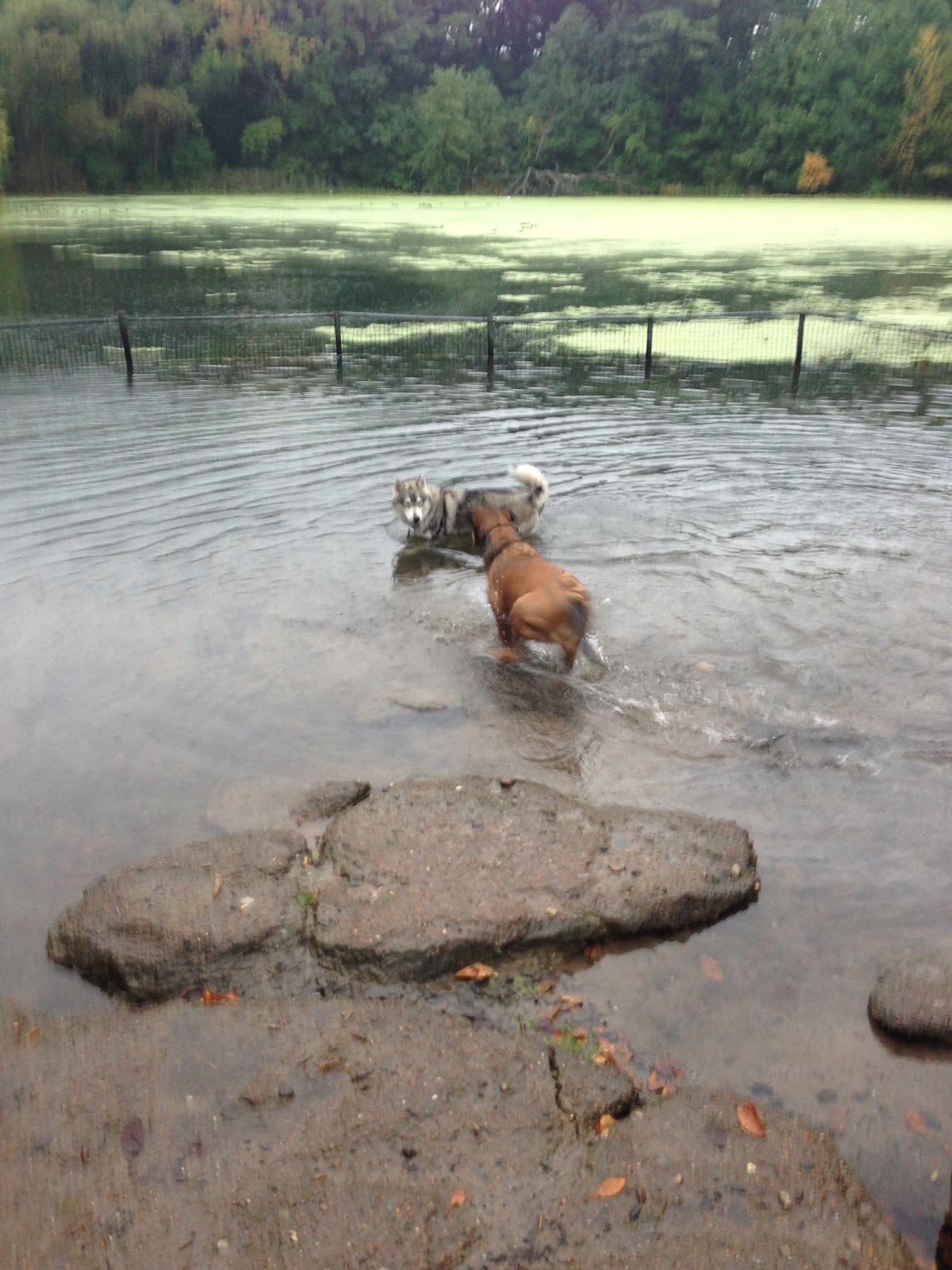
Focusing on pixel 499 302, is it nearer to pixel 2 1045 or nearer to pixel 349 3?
pixel 2 1045

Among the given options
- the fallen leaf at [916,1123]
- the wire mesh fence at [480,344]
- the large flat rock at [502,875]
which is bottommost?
the fallen leaf at [916,1123]

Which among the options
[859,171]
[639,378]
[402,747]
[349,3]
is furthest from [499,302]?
[349,3]

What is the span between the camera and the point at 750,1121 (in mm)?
3037

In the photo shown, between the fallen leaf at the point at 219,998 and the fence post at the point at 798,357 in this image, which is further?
the fence post at the point at 798,357

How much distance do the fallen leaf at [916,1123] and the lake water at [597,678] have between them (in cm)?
5

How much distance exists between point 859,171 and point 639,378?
66151mm

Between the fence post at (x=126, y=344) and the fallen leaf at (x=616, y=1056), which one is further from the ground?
the fence post at (x=126, y=344)

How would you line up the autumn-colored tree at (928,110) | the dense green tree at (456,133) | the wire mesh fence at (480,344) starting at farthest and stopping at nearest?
1. the dense green tree at (456,133)
2. the autumn-colored tree at (928,110)
3. the wire mesh fence at (480,344)

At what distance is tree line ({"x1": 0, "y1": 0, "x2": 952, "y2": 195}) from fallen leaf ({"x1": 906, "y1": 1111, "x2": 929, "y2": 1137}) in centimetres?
7398

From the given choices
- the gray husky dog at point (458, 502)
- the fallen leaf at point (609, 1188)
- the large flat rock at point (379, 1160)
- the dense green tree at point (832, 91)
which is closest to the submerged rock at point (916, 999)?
the large flat rock at point (379, 1160)

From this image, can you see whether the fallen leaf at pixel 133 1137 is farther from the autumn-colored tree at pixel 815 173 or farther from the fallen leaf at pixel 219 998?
the autumn-colored tree at pixel 815 173

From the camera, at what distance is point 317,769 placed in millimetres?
4949

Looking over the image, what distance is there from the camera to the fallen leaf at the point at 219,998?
350 centimetres

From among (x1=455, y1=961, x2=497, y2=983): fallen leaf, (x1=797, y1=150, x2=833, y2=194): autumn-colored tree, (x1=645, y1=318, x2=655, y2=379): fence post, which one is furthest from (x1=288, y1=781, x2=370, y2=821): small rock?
(x1=797, y1=150, x2=833, y2=194): autumn-colored tree
